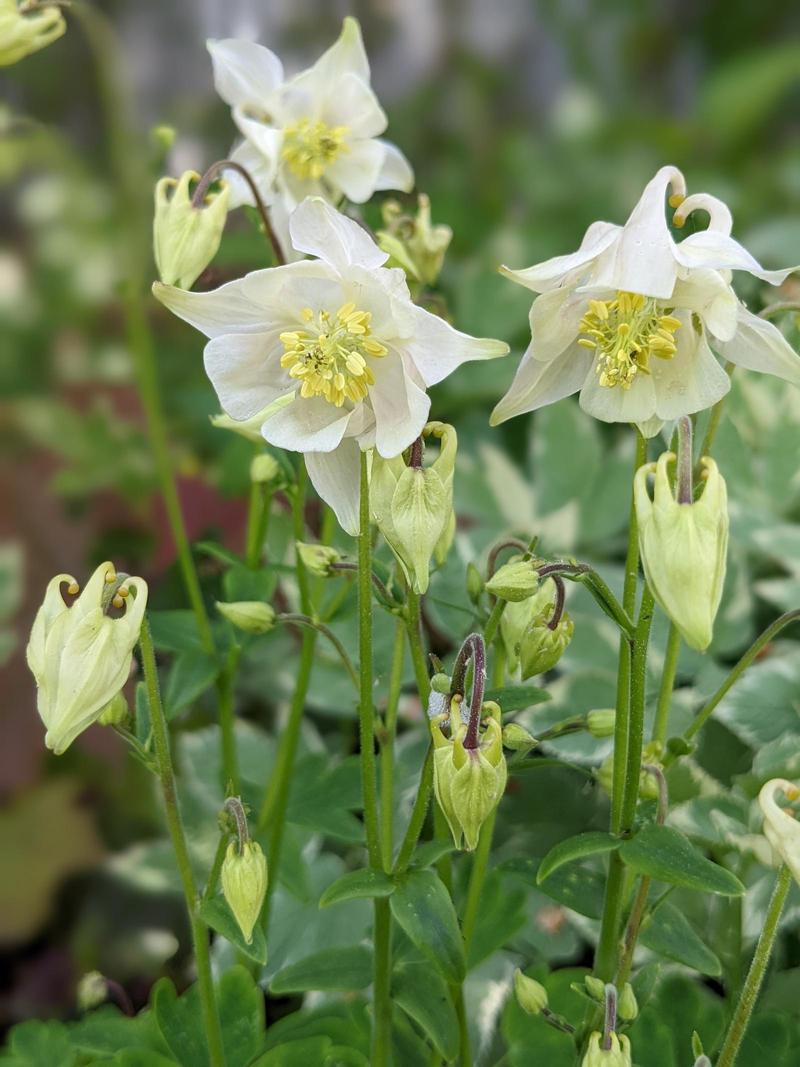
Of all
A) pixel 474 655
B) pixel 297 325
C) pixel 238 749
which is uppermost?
pixel 297 325

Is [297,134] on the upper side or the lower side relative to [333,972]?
upper

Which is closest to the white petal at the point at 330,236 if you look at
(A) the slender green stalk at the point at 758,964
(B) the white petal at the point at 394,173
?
(B) the white petal at the point at 394,173

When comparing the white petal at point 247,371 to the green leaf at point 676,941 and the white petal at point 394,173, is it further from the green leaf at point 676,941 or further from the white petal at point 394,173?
the green leaf at point 676,941

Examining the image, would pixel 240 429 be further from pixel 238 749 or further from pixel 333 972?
pixel 238 749

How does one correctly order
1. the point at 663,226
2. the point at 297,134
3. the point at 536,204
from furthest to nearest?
the point at 536,204 → the point at 297,134 → the point at 663,226

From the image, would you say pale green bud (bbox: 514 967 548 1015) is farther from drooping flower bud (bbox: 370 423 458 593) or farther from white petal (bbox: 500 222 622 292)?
white petal (bbox: 500 222 622 292)

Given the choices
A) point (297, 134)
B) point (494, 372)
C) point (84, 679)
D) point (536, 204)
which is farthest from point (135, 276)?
point (536, 204)
